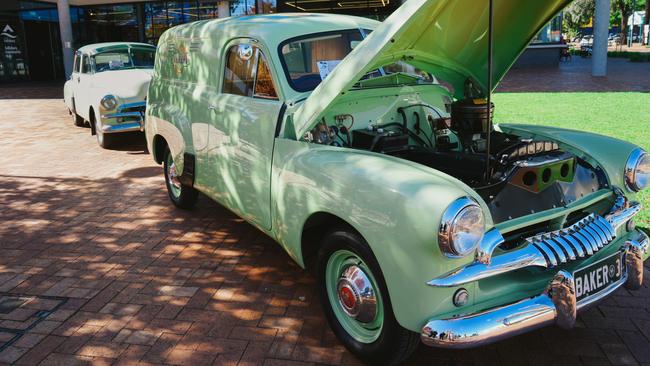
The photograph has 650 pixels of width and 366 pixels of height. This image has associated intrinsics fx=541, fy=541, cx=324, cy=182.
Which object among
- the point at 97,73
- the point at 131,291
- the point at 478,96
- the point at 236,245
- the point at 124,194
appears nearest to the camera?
the point at 131,291

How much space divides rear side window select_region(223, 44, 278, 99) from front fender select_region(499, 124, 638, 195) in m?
2.01

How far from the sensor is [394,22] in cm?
288

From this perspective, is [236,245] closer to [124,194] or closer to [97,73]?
[124,194]

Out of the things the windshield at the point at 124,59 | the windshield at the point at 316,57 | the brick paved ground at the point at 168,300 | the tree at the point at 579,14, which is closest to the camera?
the brick paved ground at the point at 168,300

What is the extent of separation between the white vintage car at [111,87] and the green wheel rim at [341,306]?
713 cm

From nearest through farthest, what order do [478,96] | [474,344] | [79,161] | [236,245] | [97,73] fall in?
[474,344] < [478,96] < [236,245] < [79,161] < [97,73]

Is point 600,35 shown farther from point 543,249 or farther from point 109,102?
point 543,249

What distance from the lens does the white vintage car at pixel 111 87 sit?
9.26 m

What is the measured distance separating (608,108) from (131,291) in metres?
10.3

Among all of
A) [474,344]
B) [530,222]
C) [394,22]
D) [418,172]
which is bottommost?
[474,344]

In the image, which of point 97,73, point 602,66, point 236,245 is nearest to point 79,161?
point 97,73

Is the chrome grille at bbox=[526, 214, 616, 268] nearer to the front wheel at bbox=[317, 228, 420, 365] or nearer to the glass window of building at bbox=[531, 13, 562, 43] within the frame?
the front wheel at bbox=[317, 228, 420, 365]

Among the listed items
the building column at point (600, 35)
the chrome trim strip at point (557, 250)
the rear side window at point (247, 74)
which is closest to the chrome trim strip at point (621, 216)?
the chrome trim strip at point (557, 250)

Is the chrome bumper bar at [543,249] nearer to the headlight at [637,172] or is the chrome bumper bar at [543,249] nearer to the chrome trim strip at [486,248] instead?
the chrome trim strip at [486,248]
